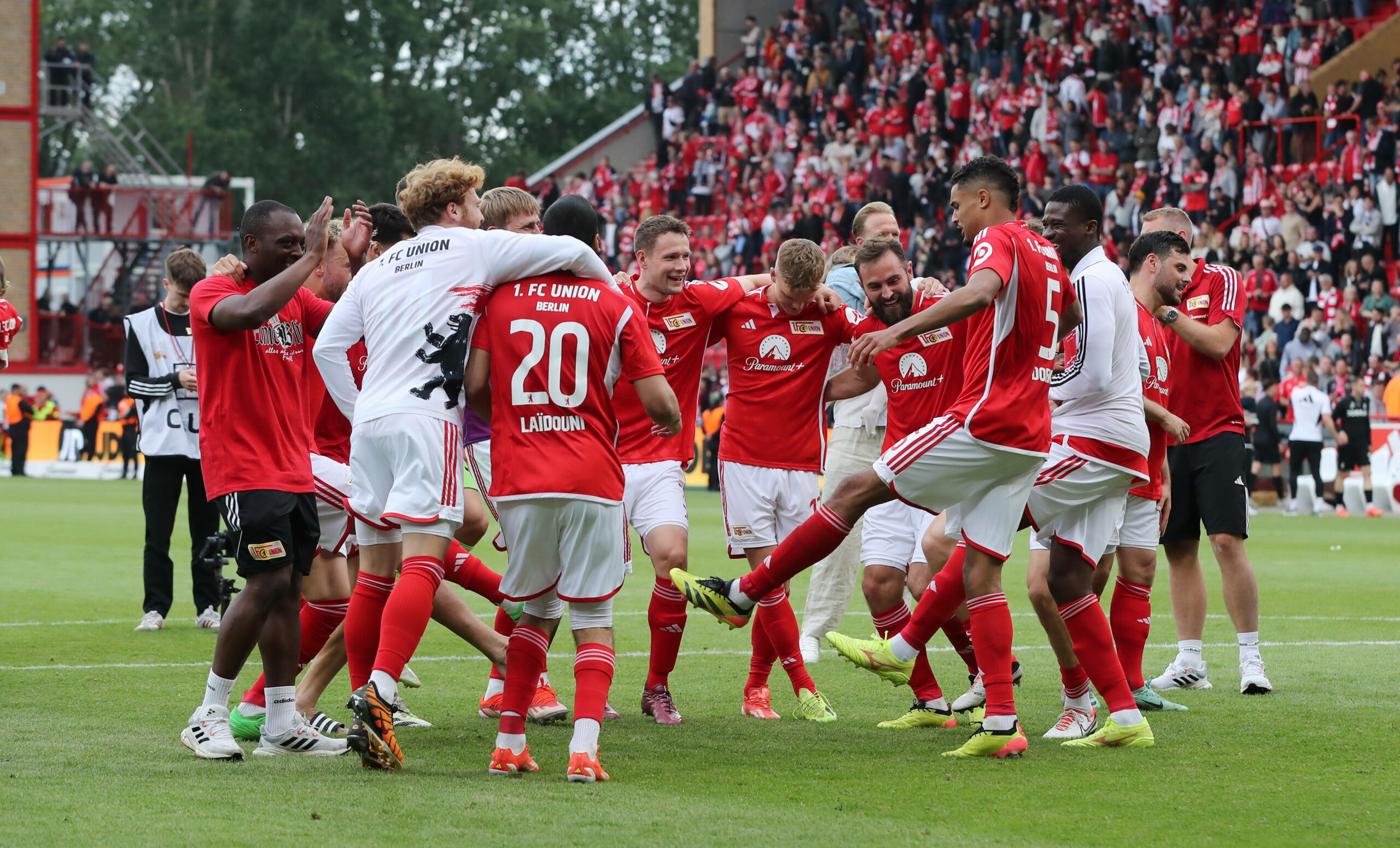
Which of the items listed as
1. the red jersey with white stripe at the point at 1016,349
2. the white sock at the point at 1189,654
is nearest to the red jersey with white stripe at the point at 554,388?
the red jersey with white stripe at the point at 1016,349

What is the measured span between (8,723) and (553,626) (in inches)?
97.8

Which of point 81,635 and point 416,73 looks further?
point 416,73

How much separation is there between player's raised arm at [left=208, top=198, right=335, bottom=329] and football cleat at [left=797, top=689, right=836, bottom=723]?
2.90 meters

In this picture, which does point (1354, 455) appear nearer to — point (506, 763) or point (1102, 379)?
point (1102, 379)

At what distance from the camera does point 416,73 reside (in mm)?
62719

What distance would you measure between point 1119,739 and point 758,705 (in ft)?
5.52

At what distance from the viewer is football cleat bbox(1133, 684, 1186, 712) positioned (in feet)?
24.3

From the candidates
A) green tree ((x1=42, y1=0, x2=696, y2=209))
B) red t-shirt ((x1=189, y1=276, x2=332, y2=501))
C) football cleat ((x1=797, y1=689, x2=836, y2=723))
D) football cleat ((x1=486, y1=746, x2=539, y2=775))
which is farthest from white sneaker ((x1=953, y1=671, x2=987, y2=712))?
green tree ((x1=42, y1=0, x2=696, y2=209))

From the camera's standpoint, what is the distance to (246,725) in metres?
6.54

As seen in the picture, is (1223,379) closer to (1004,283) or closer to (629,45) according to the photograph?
(1004,283)

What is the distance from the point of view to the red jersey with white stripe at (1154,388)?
755 centimetres

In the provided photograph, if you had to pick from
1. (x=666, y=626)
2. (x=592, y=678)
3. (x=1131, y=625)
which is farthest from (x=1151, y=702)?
(x=592, y=678)

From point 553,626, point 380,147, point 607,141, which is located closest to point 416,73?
point 380,147

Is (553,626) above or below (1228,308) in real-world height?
below
